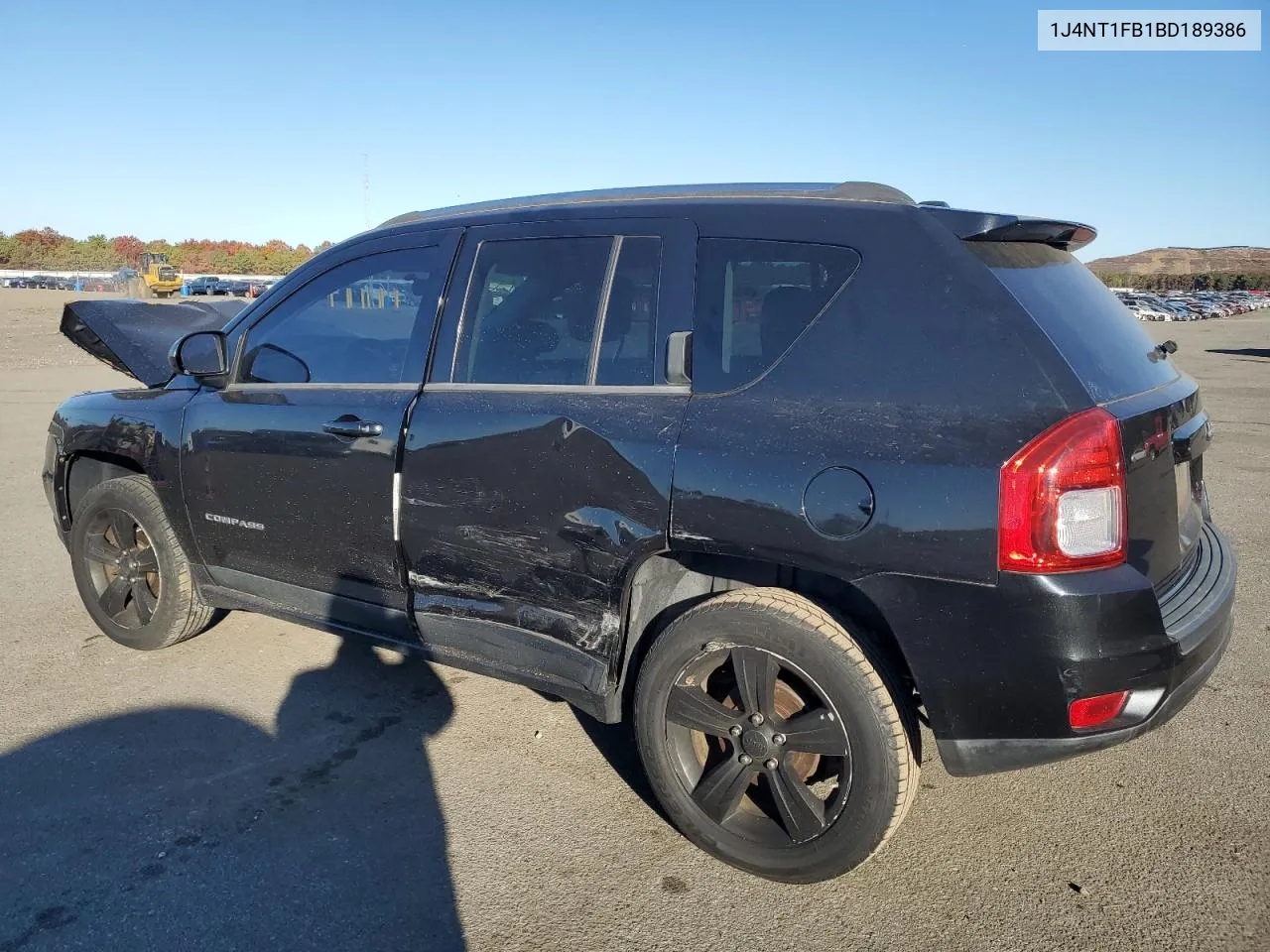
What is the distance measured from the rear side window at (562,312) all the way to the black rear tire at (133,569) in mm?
1859

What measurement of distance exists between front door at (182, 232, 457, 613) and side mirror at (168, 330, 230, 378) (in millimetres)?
83

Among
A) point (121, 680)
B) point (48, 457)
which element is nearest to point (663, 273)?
point (121, 680)

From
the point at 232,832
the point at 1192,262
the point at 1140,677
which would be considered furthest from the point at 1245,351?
the point at 1192,262

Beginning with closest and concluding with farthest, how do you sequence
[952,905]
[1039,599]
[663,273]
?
[1039,599], [952,905], [663,273]

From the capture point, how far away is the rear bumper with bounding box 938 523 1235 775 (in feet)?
7.45

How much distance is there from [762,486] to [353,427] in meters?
1.60

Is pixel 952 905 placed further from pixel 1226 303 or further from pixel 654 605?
pixel 1226 303

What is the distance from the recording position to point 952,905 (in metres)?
2.56

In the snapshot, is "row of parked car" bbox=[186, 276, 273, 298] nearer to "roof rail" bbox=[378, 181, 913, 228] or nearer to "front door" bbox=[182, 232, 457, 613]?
"front door" bbox=[182, 232, 457, 613]

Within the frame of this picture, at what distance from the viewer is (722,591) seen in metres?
2.82

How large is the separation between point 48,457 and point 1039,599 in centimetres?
455

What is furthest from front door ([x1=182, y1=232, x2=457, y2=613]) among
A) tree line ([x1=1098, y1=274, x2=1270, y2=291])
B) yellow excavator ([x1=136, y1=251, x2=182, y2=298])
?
tree line ([x1=1098, y1=274, x2=1270, y2=291])

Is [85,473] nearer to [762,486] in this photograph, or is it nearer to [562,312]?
[562,312]

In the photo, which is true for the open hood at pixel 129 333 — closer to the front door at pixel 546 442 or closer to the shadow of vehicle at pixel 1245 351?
the front door at pixel 546 442
